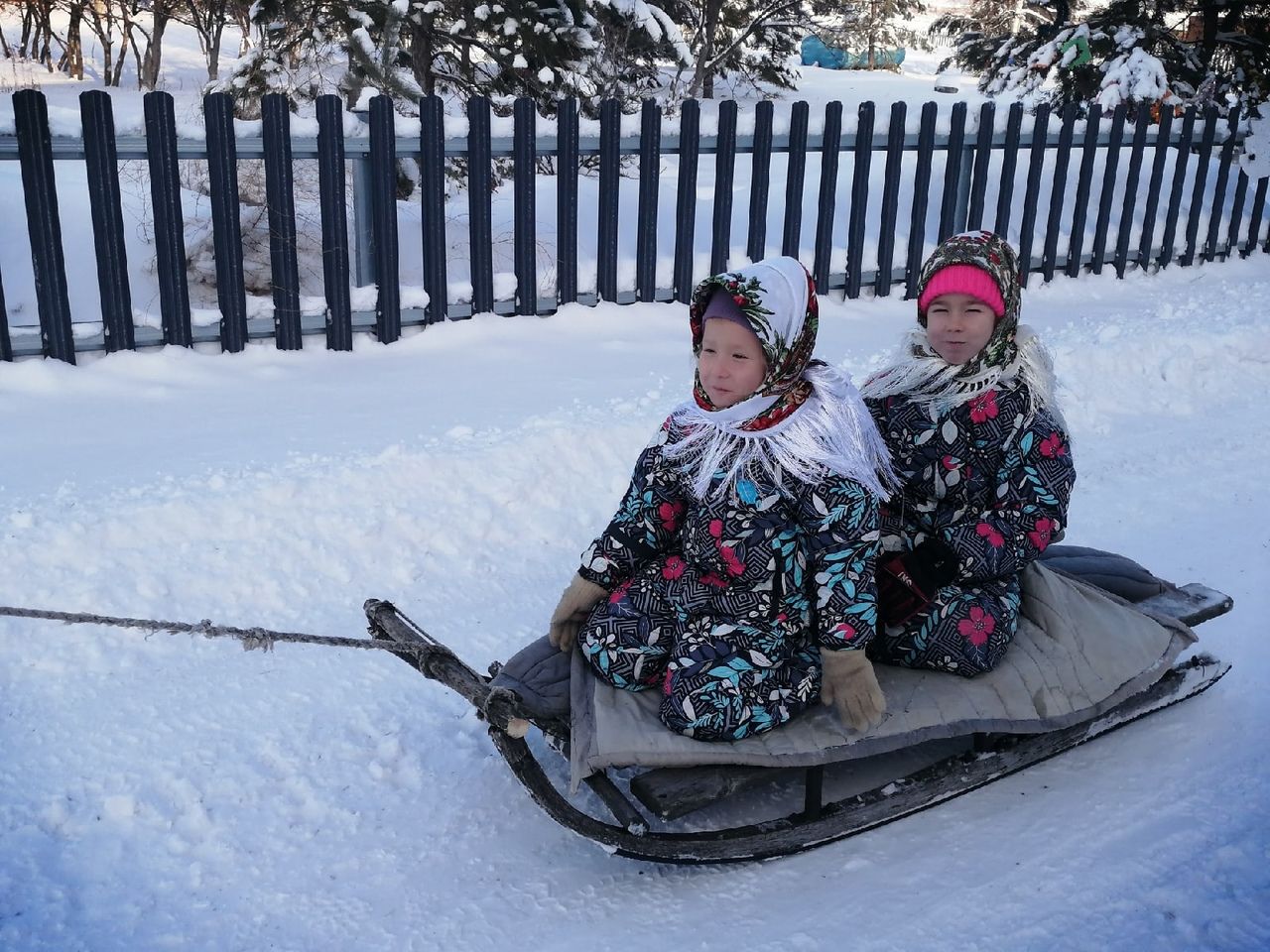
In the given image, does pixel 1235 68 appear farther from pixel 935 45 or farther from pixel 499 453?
pixel 935 45

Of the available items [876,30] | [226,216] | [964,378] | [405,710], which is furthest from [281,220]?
[876,30]

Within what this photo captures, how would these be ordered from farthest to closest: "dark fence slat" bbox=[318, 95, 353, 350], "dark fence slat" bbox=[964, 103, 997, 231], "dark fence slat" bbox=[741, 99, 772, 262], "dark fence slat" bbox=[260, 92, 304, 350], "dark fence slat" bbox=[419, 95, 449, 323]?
"dark fence slat" bbox=[964, 103, 997, 231] → "dark fence slat" bbox=[741, 99, 772, 262] → "dark fence slat" bbox=[419, 95, 449, 323] → "dark fence slat" bbox=[318, 95, 353, 350] → "dark fence slat" bbox=[260, 92, 304, 350]

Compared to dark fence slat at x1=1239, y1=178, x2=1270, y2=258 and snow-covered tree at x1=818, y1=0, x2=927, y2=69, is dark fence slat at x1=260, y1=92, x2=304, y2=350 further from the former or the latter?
snow-covered tree at x1=818, y1=0, x2=927, y2=69

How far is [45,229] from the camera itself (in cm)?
520

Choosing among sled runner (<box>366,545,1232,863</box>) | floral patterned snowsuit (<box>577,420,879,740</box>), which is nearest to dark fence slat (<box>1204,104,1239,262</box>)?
sled runner (<box>366,545,1232,863</box>)

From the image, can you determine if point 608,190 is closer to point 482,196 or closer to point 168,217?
point 482,196

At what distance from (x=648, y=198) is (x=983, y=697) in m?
4.46

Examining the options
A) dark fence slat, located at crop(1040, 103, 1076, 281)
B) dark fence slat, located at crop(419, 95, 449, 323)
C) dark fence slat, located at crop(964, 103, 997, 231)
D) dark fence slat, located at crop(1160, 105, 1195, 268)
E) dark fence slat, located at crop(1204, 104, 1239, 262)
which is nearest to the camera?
dark fence slat, located at crop(419, 95, 449, 323)

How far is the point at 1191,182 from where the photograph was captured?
1009 centimetres

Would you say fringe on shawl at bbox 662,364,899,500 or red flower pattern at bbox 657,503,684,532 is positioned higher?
fringe on shawl at bbox 662,364,899,500

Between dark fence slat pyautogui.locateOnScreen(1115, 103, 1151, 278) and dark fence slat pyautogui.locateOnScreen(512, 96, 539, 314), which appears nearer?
dark fence slat pyautogui.locateOnScreen(512, 96, 539, 314)

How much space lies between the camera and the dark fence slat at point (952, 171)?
7.81m

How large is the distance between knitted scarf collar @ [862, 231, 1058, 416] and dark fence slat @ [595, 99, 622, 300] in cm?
366

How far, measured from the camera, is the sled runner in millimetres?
2568
